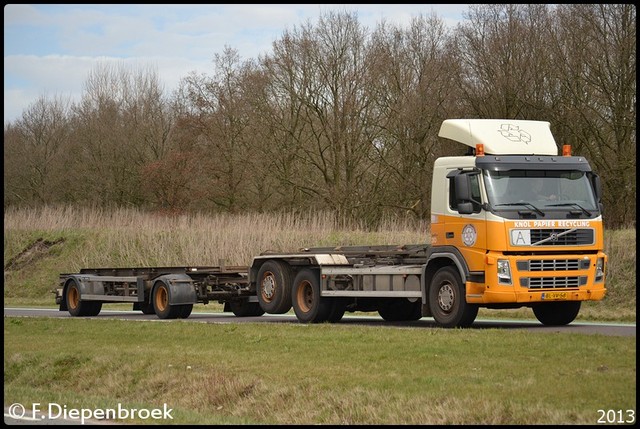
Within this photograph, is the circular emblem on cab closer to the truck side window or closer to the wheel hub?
the truck side window

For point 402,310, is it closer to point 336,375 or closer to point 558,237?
point 558,237

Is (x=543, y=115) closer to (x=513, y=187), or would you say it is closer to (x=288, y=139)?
(x=288, y=139)

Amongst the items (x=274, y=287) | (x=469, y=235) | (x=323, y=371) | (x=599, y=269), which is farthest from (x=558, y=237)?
(x=274, y=287)

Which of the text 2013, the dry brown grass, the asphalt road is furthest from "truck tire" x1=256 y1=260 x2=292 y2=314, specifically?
the text 2013

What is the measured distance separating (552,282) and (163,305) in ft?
32.2

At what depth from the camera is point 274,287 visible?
22750 mm

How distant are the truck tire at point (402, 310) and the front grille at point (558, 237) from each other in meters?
4.76

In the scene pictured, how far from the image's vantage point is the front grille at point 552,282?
18281 mm

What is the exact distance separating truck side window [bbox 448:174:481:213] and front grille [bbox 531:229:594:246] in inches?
40.7

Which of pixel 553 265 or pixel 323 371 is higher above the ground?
pixel 553 265

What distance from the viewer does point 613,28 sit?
39.1m

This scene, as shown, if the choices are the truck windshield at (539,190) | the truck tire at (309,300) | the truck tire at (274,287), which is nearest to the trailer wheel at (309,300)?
the truck tire at (309,300)

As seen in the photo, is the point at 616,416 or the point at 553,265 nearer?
the point at 616,416

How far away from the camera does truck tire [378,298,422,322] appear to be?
22672 millimetres
